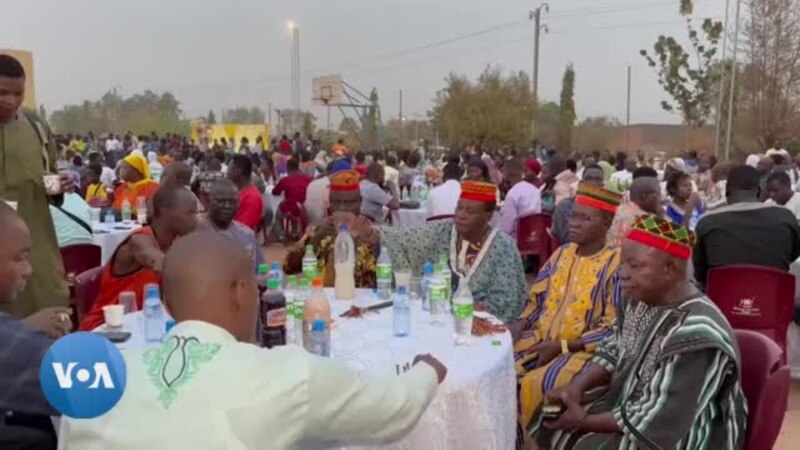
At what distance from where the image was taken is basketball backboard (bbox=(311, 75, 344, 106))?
142ft

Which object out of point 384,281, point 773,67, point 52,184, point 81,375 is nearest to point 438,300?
point 384,281

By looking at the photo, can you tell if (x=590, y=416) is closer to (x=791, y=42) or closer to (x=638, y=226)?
(x=638, y=226)

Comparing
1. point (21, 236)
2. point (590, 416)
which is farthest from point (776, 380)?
point (21, 236)

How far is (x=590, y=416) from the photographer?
127 inches

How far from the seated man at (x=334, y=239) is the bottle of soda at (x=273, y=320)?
1.32 meters

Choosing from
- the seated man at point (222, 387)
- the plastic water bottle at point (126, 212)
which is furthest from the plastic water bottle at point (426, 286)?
the plastic water bottle at point (126, 212)

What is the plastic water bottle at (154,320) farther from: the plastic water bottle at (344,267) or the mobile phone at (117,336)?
the plastic water bottle at (344,267)

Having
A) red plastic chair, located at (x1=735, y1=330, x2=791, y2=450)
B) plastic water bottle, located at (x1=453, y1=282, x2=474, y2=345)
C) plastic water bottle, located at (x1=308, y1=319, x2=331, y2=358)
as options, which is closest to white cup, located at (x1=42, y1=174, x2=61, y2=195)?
plastic water bottle, located at (x1=308, y1=319, x2=331, y2=358)

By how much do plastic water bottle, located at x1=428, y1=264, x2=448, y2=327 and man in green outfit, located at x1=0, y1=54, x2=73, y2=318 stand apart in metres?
1.94

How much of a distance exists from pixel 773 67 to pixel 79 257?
31.2 meters

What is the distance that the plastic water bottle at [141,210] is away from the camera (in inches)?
341

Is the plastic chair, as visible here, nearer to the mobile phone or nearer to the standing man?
the standing man

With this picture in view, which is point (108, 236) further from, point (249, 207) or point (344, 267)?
point (344, 267)

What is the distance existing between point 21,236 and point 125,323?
1.25 metres
